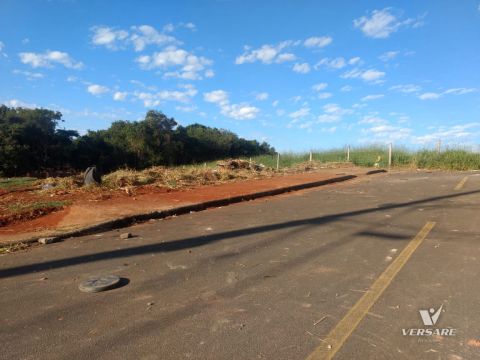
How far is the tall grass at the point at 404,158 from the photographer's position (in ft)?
93.9

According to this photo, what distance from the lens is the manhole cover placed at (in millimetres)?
4605

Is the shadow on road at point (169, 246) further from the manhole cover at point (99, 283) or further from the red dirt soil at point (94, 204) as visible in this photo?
the red dirt soil at point (94, 204)

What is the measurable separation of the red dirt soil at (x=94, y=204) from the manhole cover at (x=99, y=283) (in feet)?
9.06

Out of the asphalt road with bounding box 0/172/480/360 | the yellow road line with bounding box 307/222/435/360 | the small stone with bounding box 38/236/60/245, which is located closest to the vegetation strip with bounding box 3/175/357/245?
the small stone with bounding box 38/236/60/245

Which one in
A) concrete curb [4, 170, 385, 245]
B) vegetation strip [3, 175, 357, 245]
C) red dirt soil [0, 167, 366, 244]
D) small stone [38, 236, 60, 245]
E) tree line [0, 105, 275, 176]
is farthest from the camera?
tree line [0, 105, 275, 176]

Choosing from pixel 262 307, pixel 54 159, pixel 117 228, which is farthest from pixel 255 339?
pixel 54 159

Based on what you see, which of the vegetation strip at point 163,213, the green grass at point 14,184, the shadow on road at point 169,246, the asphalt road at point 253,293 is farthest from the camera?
the green grass at point 14,184

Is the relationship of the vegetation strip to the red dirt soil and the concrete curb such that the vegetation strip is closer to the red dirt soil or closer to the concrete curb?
the concrete curb

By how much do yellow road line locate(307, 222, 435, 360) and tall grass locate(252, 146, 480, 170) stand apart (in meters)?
24.3

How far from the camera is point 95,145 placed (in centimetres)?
4188

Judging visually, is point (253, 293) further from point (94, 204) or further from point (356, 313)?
point (94, 204)

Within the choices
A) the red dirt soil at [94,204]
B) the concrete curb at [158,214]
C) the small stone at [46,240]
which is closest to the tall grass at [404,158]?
the concrete curb at [158,214]

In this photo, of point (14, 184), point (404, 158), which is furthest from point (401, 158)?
point (14, 184)

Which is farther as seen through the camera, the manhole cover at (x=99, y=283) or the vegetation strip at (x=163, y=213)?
the vegetation strip at (x=163, y=213)
